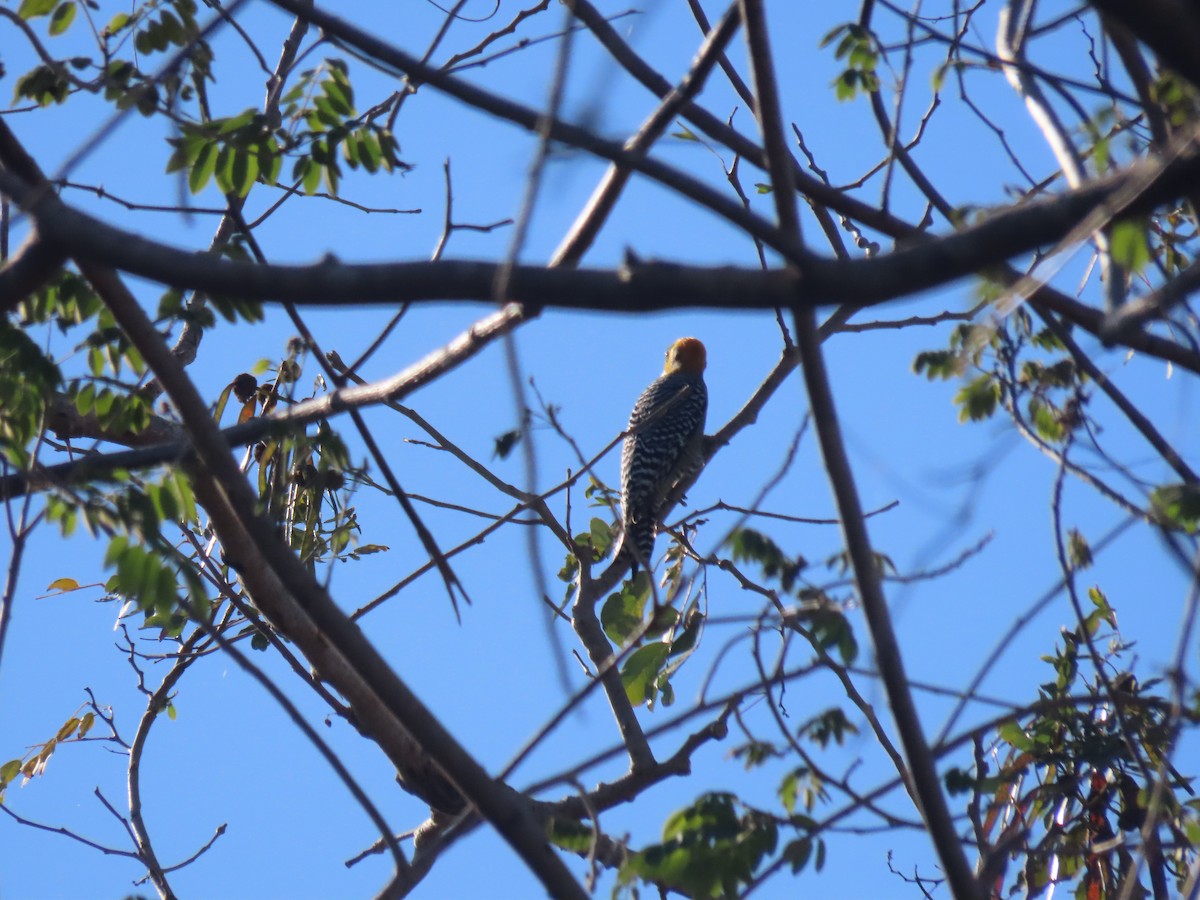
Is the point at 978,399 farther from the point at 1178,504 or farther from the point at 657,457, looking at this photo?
the point at 657,457

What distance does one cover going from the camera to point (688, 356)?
554 inches

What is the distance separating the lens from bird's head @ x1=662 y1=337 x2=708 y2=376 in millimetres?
14070

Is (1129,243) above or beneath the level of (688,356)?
beneath

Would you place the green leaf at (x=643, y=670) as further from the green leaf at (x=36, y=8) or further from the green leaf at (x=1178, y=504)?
the green leaf at (x=36, y=8)

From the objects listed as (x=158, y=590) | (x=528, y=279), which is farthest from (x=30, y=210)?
(x=528, y=279)

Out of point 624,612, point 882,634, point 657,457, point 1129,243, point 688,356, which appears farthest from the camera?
point 688,356

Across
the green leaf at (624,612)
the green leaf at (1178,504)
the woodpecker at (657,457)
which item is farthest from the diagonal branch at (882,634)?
the woodpecker at (657,457)

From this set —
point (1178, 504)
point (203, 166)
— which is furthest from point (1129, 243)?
point (203, 166)

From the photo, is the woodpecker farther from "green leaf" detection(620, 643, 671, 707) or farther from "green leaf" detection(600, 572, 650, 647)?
"green leaf" detection(620, 643, 671, 707)

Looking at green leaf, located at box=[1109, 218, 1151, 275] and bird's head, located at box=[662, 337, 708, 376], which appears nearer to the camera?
green leaf, located at box=[1109, 218, 1151, 275]

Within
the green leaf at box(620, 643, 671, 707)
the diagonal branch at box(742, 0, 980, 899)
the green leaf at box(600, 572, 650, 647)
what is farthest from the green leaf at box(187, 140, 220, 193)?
the green leaf at box(600, 572, 650, 647)

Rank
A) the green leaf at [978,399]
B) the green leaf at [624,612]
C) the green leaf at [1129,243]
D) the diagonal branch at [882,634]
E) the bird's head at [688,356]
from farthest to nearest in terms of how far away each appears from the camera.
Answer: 1. the bird's head at [688,356]
2. the green leaf at [624,612]
3. the green leaf at [978,399]
4. the diagonal branch at [882,634]
5. the green leaf at [1129,243]

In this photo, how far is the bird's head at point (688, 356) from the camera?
14070mm

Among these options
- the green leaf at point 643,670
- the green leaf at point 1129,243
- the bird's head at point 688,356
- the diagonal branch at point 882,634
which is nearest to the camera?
the green leaf at point 1129,243
